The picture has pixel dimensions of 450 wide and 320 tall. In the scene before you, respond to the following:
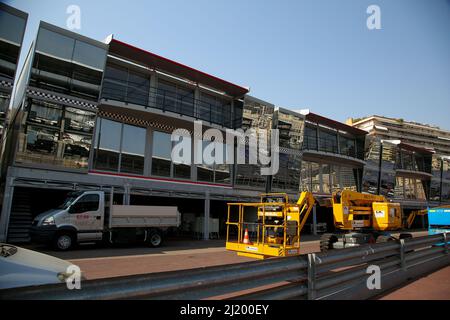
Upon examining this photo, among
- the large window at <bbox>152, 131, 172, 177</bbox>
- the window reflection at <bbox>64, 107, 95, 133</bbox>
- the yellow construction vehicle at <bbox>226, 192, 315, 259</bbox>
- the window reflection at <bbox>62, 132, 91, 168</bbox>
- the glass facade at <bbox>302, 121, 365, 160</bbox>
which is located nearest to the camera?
the yellow construction vehicle at <bbox>226, 192, 315, 259</bbox>

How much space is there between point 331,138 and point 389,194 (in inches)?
424

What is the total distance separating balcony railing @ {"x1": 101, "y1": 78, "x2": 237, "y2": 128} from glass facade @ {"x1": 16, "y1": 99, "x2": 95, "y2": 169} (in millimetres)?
2505

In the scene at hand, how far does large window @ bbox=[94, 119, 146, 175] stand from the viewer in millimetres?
17875

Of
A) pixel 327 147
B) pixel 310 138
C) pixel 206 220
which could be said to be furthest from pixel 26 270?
pixel 327 147

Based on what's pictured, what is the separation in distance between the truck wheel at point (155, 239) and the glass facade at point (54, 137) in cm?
503

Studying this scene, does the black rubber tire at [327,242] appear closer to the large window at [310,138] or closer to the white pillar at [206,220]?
the white pillar at [206,220]

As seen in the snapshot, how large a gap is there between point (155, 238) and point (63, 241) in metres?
4.21

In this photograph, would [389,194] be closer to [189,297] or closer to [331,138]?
[331,138]

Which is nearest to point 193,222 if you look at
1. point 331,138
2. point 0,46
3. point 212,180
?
point 212,180

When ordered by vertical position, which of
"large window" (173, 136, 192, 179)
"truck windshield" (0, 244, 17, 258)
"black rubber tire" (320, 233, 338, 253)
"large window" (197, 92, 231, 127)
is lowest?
"black rubber tire" (320, 233, 338, 253)

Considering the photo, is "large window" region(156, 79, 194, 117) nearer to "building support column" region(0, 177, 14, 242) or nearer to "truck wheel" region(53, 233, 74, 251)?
"building support column" region(0, 177, 14, 242)

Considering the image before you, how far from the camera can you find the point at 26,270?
346 centimetres

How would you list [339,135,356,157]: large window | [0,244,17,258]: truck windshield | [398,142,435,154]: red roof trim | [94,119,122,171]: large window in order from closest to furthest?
[0,244,17,258]: truck windshield, [94,119,122,171]: large window, [339,135,356,157]: large window, [398,142,435,154]: red roof trim

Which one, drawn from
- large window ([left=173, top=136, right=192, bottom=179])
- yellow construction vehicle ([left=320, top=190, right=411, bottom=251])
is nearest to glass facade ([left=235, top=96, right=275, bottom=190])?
large window ([left=173, top=136, right=192, bottom=179])
